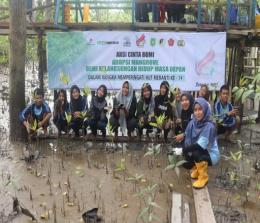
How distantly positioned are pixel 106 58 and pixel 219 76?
255 cm

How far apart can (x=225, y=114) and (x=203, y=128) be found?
2360 millimetres

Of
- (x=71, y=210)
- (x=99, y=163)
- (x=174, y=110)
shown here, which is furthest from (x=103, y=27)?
(x=71, y=210)

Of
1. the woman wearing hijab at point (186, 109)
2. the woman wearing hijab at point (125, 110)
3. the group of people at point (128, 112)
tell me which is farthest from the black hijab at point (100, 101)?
the woman wearing hijab at point (186, 109)

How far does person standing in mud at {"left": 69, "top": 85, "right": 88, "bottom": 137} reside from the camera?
8625 mm

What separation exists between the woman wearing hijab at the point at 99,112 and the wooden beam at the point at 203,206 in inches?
120

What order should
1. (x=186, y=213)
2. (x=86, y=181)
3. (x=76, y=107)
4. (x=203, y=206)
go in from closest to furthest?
(x=186, y=213)
(x=203, y=206)
(x=86, y=181)
(x=76, y=107)

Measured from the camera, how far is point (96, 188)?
6262mm

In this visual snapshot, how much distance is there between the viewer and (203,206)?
17.8ft

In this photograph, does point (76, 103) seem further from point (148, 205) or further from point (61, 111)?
point (148, 205)

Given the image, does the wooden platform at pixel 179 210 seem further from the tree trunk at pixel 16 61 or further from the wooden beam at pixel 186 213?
the tree trunk at pixel 16 61

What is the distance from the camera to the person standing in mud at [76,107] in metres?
8.62

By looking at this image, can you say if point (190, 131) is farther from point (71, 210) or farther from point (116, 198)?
point (71, 210)

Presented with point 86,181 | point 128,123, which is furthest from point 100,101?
point 86,181

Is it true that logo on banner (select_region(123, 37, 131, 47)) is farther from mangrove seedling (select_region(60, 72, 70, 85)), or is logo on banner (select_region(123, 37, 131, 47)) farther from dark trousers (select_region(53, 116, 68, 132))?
dark trousers (select_region(53, 116, 68, 132))
